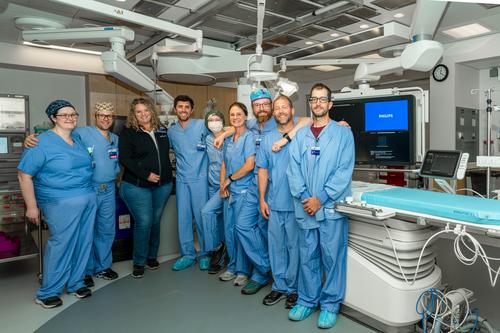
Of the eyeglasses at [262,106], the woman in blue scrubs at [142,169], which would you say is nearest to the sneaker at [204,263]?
the woman in blue scrubs at [142,169]

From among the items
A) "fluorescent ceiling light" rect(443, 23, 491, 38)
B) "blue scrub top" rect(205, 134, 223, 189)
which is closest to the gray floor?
"blue scrub top" rect(205, 134, 223, 189)

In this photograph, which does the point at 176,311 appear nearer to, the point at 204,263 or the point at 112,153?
the point at 204,263

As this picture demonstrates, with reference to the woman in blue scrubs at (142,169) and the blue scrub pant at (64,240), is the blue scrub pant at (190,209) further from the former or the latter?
the blue scrub pant at (64,240)

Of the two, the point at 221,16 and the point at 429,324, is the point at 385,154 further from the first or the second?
the point at 221,16

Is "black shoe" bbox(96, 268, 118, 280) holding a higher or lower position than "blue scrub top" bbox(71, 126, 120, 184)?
lower

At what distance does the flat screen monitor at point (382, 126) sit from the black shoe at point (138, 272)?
7.85ft

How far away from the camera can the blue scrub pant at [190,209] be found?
3.56 metres

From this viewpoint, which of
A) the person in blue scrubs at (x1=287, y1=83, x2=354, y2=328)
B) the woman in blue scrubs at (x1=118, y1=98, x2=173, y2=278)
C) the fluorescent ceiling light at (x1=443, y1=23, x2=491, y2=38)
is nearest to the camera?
the person in blue scrubs at (x1=287, y1=83, x2=354, y2=328)

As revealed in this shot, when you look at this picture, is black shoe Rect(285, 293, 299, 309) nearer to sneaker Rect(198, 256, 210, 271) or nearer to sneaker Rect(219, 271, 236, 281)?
sneaker Rect(219, 271, 236, 281)

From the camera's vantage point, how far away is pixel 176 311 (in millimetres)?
2740

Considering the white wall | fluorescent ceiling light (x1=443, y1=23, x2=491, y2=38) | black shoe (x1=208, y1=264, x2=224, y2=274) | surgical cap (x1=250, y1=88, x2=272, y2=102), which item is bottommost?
black shoe (x1=208, y1=264, x2=224, y2=274)

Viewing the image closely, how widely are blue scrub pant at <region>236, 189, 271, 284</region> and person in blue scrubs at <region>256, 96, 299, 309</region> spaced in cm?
13

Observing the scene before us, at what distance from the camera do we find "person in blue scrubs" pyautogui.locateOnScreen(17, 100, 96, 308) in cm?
269

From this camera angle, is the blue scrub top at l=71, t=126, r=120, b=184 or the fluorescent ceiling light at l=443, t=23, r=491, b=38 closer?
the blue scrub top at l=71, t=126, r=120, b=184
